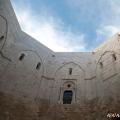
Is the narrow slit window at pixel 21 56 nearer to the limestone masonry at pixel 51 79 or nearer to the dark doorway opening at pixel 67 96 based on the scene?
the limestone masonry at pixel 51 79

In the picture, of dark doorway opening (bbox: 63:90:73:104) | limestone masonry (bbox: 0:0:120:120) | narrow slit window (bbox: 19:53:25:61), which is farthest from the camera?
narrow slit window (bbox: 19:53:25:61)

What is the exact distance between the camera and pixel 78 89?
502 inches

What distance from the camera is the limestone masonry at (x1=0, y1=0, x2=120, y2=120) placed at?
36.4 ft

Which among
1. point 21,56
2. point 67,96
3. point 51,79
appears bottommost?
point 67,96

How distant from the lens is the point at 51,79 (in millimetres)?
13477

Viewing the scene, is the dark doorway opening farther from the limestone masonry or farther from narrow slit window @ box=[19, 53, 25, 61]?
narrow slit window @ box=[19, 53, 25, 61]

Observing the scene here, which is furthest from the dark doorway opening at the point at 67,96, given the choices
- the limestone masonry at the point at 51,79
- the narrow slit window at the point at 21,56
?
the narrow slit window at the point at 21,56

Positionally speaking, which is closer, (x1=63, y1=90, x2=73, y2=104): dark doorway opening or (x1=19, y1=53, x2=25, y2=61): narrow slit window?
(x1=63, y1=90, x2=73, y2=104): dark doorway opening

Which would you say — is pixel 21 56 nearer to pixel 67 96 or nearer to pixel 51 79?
pixel 51 79

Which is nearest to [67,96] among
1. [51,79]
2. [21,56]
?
[51,79]

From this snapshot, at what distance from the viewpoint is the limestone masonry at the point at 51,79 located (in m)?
11.1

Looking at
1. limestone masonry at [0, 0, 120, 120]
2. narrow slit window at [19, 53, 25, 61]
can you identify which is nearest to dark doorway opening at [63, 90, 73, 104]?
limestone masonry at [0, 0, 120, 120]

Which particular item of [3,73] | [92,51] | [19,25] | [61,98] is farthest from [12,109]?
[92,51]

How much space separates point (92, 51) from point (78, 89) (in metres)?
3.22
